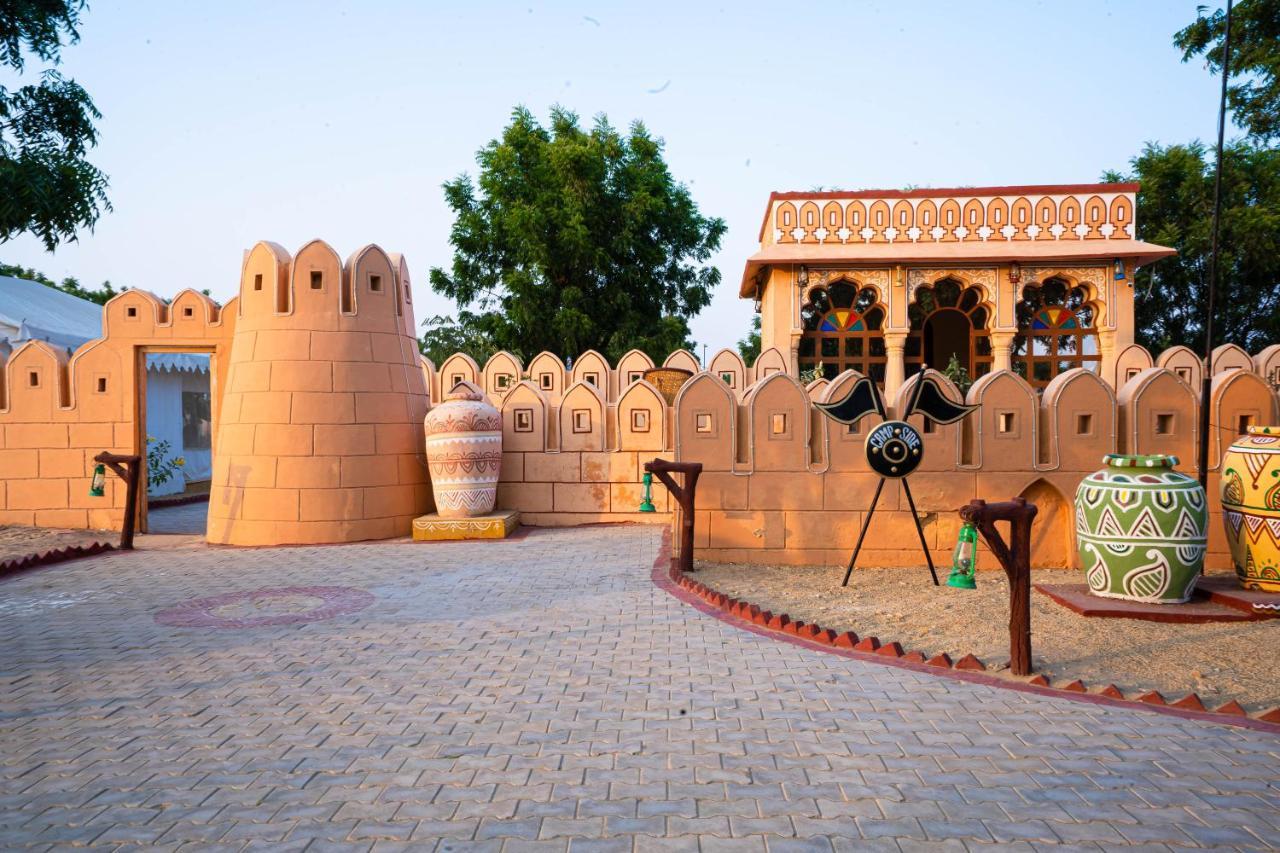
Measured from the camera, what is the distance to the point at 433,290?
87.0 feet

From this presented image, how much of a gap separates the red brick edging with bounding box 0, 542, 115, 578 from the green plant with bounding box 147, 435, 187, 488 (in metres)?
5.54

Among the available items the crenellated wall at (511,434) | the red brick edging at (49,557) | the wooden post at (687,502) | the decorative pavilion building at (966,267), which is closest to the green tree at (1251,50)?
the decorative pavilion building at (966,267)

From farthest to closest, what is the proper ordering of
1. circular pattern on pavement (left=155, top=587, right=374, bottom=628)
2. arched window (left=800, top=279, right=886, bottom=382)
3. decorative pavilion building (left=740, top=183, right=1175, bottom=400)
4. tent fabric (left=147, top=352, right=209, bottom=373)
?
arched window (left=800, top=279, right=886, bottom=382), decorative pavilion building (left=740, top=183, right=1175, bottom=400), tent fabric (left=147, top=352, right=209, bottom=373), circular pattern on pavement (left=155, top=587, right=374, bottom=628)

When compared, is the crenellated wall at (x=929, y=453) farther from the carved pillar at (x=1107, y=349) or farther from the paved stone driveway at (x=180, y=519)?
the carved pillar at (x=1107, y=349)

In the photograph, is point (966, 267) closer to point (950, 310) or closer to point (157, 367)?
point (950, 310)

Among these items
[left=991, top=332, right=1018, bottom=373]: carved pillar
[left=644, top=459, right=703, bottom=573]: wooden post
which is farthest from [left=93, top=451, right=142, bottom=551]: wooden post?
[left=991, top=332, right=1018, bottom=373]: carved pillar

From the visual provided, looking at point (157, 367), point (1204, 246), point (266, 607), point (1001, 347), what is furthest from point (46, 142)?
point (1204, 246)

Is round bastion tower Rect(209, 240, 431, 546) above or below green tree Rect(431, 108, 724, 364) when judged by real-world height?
below

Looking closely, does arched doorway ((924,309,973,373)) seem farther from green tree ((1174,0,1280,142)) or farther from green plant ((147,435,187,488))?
green plant ((147,435,187,488))

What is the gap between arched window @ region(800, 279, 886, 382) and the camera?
17641mm

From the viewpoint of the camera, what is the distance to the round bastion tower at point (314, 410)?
34.2 feet

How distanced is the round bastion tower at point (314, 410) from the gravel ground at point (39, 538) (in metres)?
1.65

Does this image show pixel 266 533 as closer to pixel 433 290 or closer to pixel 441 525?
pixel 441 525

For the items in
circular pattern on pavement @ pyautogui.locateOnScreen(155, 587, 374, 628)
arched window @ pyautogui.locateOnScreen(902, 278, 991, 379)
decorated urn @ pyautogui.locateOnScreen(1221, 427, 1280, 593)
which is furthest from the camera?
arched window @ pyautogui.locateOnScreen(902, 278, 991, 379)
